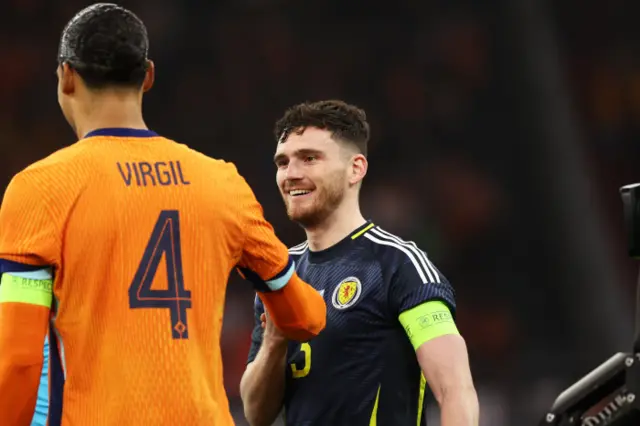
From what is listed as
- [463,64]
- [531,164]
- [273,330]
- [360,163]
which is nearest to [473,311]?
[531,164]

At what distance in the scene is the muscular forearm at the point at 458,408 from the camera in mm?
3014

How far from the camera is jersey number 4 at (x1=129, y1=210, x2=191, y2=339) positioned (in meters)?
2.13

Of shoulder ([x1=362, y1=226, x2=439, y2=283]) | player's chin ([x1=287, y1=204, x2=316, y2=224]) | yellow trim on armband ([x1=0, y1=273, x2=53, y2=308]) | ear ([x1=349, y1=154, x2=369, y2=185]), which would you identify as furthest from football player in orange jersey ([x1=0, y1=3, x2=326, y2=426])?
ear ([x1=349, y1=154, x2=369, y2=185])

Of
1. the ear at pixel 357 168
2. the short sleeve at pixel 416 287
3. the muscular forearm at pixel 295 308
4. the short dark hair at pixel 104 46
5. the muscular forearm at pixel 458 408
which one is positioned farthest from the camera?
the ear at pixel 357 168

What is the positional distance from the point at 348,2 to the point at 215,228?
24.1 feet

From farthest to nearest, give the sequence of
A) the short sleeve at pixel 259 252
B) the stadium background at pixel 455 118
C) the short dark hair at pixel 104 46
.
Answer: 1. the stadium background at pixel 455 118
2. the short sleeve at pixel 259 252
3. the short dark hair at pixel 104 46

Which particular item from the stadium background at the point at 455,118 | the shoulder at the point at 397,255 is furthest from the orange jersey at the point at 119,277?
the stadium background at the point at 455,118

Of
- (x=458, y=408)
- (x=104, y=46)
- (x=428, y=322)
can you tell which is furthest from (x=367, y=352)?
(x=104, y=46)

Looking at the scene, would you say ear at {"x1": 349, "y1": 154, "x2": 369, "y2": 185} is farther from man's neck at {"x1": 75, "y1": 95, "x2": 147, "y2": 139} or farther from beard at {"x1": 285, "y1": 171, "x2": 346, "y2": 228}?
man's neck at {"x1": 75, "y1": 95, "x2": 147, "y2": 139}

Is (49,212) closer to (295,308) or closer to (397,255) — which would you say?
(295,308)

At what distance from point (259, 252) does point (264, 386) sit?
109 cm

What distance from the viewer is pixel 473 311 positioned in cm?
803

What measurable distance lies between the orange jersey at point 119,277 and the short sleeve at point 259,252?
0.12 metres

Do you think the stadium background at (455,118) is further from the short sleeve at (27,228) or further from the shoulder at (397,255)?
the short sleeve at (27,228)
